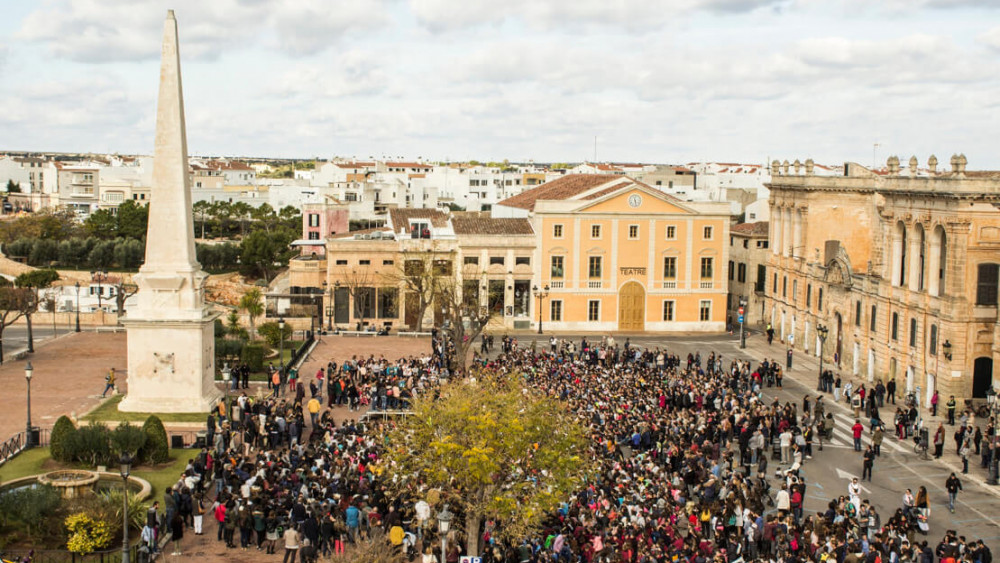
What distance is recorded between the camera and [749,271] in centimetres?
6084

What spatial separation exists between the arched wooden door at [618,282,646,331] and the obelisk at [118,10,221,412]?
1088 inches

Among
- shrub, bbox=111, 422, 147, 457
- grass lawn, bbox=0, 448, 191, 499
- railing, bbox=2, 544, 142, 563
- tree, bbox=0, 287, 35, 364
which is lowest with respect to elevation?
railing, bbox=2, 544, 142, 563

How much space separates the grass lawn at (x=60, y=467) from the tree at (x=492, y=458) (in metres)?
6.80

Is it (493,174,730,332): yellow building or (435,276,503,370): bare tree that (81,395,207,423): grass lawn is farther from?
(493,174,730,332): yellow building

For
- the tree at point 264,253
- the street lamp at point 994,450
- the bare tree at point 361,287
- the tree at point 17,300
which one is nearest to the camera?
the street lamp at point 994,450

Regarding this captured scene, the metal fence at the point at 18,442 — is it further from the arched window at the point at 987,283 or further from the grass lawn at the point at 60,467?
the arched window at the point at 987,283

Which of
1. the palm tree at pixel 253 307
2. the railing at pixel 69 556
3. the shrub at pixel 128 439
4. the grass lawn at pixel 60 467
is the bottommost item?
the railing at pixel 69 556

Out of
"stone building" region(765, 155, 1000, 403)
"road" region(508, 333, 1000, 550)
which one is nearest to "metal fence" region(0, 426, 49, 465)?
"road" region(508, 333, 1000, 550)

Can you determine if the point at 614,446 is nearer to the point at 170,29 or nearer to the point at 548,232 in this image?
the point at 170,29

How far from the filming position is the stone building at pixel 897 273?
1425 inches

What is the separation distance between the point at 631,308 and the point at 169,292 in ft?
95.4

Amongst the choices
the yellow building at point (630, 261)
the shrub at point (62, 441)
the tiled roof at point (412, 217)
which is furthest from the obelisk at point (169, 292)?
the tiled roof at point (412, 217)

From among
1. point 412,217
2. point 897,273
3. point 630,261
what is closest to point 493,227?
point 630,261

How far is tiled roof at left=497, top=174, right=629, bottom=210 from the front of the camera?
58.7m
